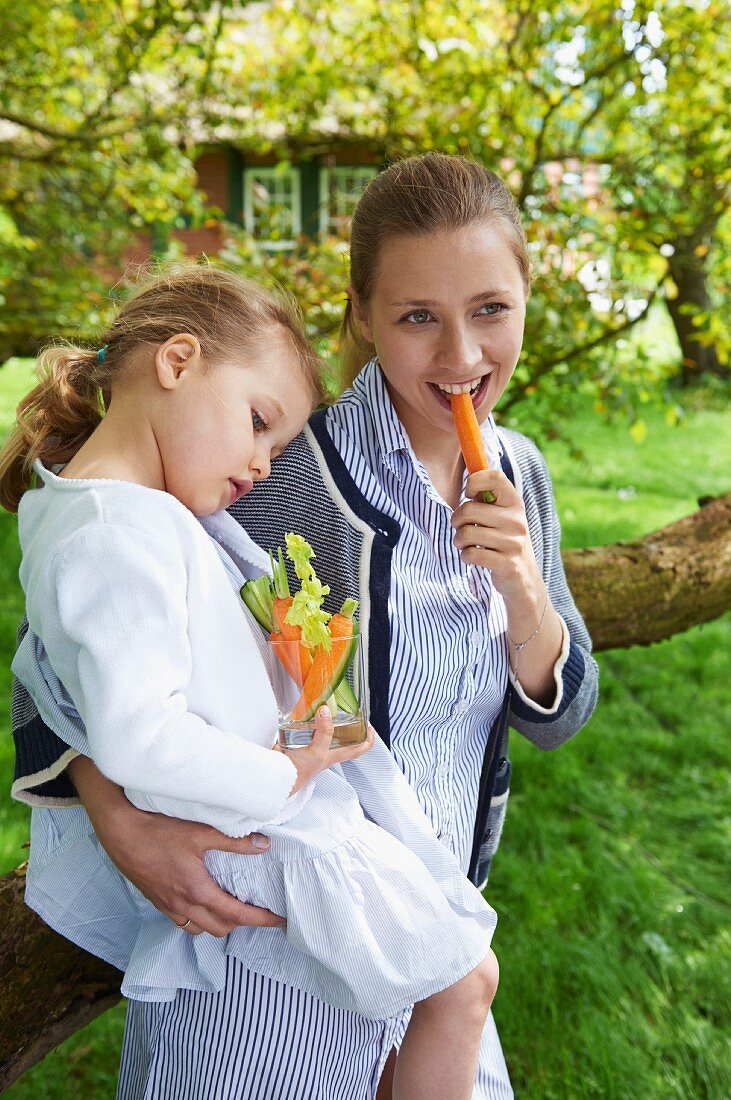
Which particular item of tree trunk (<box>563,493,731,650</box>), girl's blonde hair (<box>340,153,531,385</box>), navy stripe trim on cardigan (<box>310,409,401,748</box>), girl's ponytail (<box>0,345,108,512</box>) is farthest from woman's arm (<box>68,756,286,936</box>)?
tree trunk (<box>563,493,731,650</box>)

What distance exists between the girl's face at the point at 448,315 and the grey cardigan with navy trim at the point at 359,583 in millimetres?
216

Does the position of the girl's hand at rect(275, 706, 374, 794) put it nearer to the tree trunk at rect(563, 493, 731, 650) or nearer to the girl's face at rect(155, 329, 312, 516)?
the girl's face at rect(155, 329, 312, 516)

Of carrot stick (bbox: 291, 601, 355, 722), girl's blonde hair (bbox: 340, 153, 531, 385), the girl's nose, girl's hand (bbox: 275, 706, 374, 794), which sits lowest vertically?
girl's hand (bbox: 275, 706, 374, 794)

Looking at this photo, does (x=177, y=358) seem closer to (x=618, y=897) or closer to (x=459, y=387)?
(x=459, y=387)

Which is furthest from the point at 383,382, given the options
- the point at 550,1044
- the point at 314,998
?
the point at 550,1044

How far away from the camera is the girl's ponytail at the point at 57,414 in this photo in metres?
1.84

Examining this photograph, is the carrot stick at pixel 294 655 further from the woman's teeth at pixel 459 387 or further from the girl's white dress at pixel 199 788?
the woman's teeth at pixel 459 387

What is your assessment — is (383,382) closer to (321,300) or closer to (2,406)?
(321,300)

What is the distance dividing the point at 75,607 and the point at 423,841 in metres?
0.75

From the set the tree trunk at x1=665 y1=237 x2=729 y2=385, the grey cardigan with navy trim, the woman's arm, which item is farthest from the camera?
the tree trunk at x1=665 y1=237 x2=729 y2=385

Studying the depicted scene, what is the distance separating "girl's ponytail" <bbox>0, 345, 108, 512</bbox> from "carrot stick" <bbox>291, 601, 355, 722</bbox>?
0.59 meters

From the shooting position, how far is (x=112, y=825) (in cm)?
166

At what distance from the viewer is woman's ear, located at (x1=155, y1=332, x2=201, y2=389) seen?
1.71 m

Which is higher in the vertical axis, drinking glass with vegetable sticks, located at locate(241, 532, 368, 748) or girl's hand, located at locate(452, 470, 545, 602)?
girl's hand, located at locate(452, 470, 545, 602)
